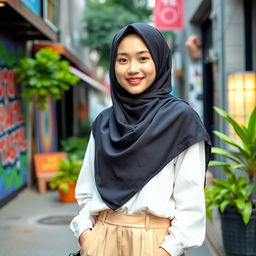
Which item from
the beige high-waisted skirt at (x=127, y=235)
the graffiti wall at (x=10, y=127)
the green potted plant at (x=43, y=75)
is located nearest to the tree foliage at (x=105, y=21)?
the graffiti wall at (x=10, y=127)

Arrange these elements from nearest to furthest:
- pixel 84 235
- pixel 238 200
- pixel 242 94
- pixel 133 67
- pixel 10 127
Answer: pixel 133 67 < pixel 84 235 < pixel 238 200 < pixel 242 94 < pixel 10 127

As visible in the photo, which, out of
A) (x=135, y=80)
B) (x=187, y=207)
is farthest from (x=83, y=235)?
(x=135, y=80)

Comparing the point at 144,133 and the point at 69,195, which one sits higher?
the point at 144,133

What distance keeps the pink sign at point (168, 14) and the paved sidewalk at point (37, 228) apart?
15.8 ft

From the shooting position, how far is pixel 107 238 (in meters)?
2.36

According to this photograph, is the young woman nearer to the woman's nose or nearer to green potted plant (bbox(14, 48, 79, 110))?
the woman's nose

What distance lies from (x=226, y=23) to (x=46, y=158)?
14.9 ft

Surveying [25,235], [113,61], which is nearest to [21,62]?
[25,235]

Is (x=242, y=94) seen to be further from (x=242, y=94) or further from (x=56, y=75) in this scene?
(x=56, y=75)

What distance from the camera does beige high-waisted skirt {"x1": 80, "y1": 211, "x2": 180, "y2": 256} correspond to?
2266 millimetres

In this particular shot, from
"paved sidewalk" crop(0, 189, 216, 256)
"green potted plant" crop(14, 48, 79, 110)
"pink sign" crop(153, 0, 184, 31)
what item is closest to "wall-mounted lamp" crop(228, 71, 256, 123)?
"paved sidewalk" crop(0, 189, 216, 256)

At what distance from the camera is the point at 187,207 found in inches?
88.1

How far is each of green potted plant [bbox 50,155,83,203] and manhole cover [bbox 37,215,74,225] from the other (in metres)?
1.03

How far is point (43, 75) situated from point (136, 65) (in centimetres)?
733
